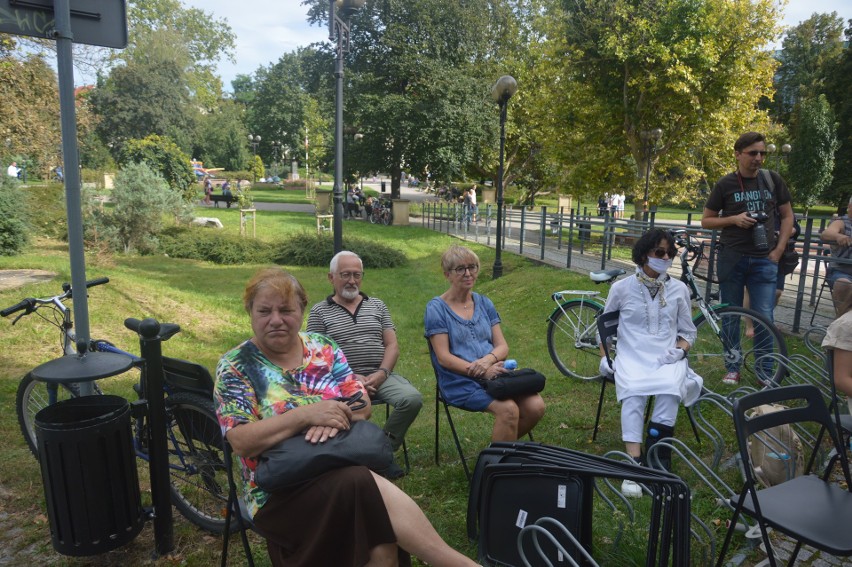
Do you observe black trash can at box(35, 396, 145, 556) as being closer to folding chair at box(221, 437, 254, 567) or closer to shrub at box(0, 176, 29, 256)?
folding chair at box(221, 437, 254, 567)

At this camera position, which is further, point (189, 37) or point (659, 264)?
point (189, 37)

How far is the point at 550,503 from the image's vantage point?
237cm

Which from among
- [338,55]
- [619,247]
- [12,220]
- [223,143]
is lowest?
[619,247]

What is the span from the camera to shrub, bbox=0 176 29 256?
12789 millimetres

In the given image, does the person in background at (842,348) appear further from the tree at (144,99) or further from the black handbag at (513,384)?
the tree at (144,99)

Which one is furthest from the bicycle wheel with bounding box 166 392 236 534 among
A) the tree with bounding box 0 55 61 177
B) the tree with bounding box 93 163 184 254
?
the tree with bounding box 93 163 184 254

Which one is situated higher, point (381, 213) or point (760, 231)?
point (760, 231)

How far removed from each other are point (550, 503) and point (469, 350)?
1.57 meters

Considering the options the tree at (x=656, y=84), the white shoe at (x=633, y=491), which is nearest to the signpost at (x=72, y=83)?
the white shoe at (x=633, y=491)

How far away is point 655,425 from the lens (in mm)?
3482

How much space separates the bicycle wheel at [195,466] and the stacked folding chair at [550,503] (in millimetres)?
1474

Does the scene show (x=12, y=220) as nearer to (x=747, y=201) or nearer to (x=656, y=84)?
(x=747, y=201)

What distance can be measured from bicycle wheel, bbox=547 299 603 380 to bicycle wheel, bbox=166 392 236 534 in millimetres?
3752

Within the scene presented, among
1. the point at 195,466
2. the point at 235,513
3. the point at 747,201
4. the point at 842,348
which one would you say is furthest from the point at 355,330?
the point at 747,201
